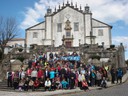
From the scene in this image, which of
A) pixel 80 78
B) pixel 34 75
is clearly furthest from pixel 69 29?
pixel 34 75

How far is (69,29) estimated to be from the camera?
192ft

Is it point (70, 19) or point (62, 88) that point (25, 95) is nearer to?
point (62, 88)

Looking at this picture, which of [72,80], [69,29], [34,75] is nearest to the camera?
[34,75]

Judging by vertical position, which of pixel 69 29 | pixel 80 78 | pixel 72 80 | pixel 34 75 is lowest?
pixel 72 80

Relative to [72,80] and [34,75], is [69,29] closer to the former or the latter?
[72,80]

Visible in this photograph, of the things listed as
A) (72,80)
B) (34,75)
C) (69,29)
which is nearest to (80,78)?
(72,80)

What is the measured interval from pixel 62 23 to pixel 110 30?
11171 millimetres

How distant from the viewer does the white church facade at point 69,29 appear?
5709cm

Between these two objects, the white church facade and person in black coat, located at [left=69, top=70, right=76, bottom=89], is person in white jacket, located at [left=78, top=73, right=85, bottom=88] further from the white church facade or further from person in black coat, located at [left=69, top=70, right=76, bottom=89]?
the white church facade

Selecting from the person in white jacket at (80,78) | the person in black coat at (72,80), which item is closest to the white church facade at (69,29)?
the person in white jacket at (80,78)

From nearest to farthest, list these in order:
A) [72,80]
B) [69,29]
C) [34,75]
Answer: [34,75], [72,80], [69,29]

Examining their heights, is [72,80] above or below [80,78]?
below

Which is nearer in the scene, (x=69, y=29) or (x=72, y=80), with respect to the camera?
(x=72, y=80)

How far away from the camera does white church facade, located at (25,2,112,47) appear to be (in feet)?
187
